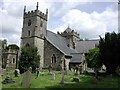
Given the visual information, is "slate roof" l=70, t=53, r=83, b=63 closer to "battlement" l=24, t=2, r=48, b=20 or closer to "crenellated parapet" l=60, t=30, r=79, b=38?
"battlement" l=24, t=2, r=48, b=20

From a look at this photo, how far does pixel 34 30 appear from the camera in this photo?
52531 mm

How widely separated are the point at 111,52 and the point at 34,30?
20.3 metres

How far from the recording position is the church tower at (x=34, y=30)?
171 feet

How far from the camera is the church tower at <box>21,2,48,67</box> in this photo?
171ft

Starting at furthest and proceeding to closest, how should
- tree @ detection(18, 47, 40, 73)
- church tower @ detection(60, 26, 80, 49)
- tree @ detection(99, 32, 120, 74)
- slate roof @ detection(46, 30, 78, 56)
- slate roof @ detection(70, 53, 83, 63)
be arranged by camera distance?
church tower @ detection(60, 26, 80, 49) → slate roof @ detection(70, 53, 83, 63) → slate roof @ detection(46, 30, 78, 56) → tree @ detection(99, 32, 120, 74) → tree @ detection(18, 47, 40, 73)

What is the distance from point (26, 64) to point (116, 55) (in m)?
15.8

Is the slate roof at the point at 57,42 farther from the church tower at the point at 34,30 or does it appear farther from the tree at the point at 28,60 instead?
the tree at the point at 28,60

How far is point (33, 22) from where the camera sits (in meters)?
53.3

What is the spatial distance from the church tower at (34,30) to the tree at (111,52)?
52.5ft

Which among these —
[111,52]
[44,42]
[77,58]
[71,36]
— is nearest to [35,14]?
[44,42]

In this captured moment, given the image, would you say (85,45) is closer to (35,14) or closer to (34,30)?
(34,30)

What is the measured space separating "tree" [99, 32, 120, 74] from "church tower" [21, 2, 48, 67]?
1601 centimetres

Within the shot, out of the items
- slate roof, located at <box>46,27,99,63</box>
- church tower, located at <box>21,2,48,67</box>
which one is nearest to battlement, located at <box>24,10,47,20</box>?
church tower, located at <box>21,2,48,67</box>

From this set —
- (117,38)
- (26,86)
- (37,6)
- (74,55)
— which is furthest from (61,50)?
(26,86)
